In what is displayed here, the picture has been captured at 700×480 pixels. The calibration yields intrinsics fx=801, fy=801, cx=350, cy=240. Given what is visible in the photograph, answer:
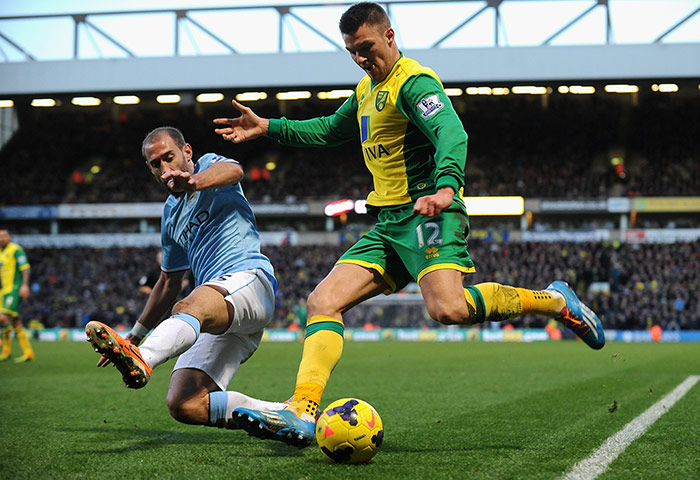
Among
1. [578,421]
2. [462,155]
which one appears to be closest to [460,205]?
[462,155]

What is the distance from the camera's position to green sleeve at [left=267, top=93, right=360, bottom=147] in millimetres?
4645

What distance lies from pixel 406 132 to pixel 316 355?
4.12ft

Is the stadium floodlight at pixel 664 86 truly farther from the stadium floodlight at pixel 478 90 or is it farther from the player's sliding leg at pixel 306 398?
the player's sliding leg at pixel 306 398

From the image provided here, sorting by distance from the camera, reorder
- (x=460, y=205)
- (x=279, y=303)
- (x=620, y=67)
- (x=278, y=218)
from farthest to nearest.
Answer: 1. (x=278, y=218)
2. (x=279, y=303)
3. (x=620, y=67)
4. (x=460, y=205)

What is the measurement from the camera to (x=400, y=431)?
4793mm

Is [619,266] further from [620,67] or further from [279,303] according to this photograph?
[279,303]

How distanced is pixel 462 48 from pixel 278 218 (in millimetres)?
14649

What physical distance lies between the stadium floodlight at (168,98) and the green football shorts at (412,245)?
79.7ft

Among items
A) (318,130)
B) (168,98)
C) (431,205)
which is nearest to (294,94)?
(168,98)

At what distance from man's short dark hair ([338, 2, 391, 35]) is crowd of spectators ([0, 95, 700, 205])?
28156mm

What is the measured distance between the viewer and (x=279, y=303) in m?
29.7

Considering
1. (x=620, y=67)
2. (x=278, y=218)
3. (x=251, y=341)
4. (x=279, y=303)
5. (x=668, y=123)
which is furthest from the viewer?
(x=278, y=218)

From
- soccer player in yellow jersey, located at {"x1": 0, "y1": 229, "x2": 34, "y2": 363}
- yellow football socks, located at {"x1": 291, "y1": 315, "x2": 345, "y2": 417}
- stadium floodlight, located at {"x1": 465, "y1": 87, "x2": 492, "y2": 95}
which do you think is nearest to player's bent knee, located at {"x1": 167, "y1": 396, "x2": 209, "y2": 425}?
yellow football socks, located at {"x1": 291, "y1": 315, "x2": 345, "y2": 417}

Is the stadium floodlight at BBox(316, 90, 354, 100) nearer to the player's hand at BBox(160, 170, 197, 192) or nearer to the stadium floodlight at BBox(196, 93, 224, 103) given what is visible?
the stadium floodlight at BBox(196, 93, 224, 103)
